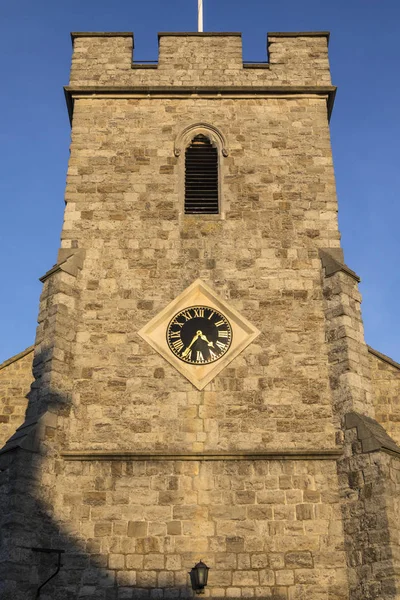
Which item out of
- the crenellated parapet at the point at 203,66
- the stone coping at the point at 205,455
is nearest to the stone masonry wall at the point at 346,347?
the stone coping at the point at 205,455

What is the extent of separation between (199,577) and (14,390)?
511 cm

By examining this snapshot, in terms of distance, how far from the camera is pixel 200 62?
47.2 ft

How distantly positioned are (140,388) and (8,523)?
2.81 m

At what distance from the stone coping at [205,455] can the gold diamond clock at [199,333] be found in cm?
121

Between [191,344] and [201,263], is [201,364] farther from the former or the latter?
[201,263]

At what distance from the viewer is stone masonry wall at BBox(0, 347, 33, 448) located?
12289mm

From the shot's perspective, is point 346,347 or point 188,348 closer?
point 346,347

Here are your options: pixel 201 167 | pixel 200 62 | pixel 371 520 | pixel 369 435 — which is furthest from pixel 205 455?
pixel 200 62

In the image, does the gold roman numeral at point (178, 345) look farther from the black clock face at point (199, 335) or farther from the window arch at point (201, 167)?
the window arch at point (201, 167)

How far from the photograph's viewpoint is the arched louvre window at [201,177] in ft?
42.2

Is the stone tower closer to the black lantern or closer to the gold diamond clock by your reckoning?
the gold diamond clock

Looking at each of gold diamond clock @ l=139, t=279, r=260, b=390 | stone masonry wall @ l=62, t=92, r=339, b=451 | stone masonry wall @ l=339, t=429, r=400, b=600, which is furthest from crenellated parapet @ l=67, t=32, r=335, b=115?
stone masonry wall @ l=339, t=429, r=400, b=600

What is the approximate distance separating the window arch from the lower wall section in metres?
4.84

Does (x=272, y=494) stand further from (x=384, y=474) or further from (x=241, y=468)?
(x=384, y=474)
